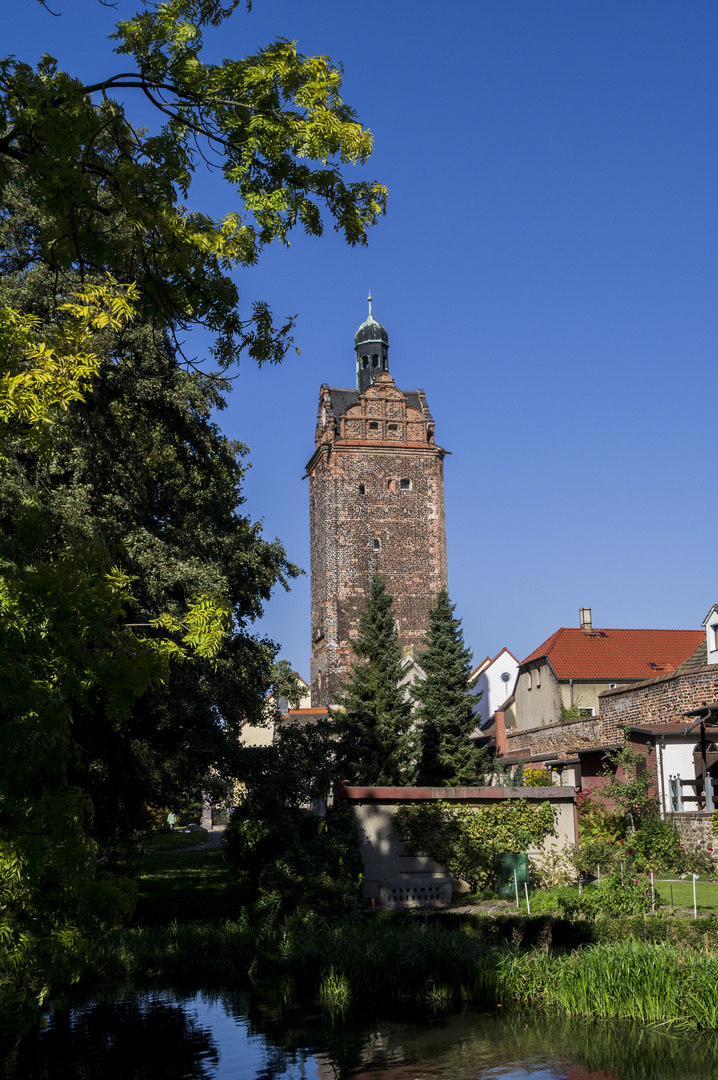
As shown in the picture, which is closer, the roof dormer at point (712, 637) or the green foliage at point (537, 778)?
the roof dormer at point (712, 637)

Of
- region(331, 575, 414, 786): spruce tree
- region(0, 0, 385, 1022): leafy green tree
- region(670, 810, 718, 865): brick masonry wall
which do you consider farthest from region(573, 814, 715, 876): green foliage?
region(0, 0, 385, 1022): leafy green tree

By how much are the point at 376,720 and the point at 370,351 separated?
123 ft

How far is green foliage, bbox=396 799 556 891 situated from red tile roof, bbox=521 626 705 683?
Result: 29.6m

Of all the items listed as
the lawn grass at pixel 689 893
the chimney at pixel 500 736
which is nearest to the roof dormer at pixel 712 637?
the lawn grass at pixel 689 893

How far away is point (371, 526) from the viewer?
6028 centimetres

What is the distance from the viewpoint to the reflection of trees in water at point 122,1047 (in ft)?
30.6

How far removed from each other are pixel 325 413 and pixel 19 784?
190 feet

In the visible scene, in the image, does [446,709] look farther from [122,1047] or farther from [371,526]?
[122,1047]

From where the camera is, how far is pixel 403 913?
17.1 m

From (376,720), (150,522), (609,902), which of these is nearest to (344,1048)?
(609,902)

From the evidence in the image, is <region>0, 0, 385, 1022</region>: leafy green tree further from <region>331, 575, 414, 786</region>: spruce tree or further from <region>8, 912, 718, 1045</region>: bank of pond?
<region>331, 575, 414, 786</region>: spruce tree

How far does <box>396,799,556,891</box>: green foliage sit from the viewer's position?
19234 millimetres

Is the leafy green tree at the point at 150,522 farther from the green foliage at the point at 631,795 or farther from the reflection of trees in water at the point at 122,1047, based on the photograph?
the green foliage at the point at 631,795

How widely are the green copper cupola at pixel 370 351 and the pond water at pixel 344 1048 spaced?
188ft
